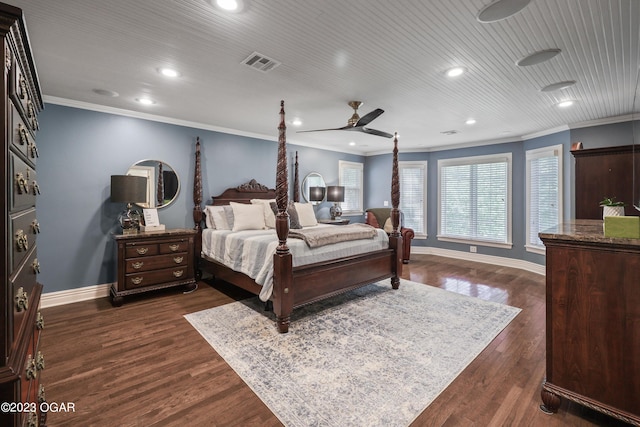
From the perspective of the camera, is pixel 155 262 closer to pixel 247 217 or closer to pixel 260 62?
pixel 247 217

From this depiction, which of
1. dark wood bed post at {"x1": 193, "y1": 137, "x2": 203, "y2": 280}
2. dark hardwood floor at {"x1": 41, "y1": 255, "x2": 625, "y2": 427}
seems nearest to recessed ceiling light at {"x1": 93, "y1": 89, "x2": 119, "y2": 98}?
dark wood bed post at {"x1": 193, "y1": 137, "x2": 203, "y2": 280}

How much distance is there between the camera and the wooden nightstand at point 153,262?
3.53 m

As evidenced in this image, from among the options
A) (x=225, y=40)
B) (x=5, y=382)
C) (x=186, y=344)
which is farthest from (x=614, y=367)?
(x=225, y=40)

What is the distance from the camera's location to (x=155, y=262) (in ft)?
12.4

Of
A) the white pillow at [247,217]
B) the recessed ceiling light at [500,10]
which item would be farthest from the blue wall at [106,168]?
the recessed ceiling light at [500,10]

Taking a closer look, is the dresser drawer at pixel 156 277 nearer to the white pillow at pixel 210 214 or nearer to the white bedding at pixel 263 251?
the white bedding at pixel 263 251

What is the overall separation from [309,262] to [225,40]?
2.19m

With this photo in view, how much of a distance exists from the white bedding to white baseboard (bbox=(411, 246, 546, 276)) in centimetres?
308

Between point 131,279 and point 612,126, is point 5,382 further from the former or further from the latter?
point 612,126

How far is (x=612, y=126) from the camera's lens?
4.20 m

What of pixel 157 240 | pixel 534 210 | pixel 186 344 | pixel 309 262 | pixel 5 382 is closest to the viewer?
pixel 5 382

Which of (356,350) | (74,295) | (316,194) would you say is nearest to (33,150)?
(356,350)

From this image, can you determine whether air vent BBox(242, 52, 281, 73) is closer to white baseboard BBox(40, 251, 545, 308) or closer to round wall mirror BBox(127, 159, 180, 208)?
round wall mirror BBox(127, 159, 180, 208)

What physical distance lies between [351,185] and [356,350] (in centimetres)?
535
